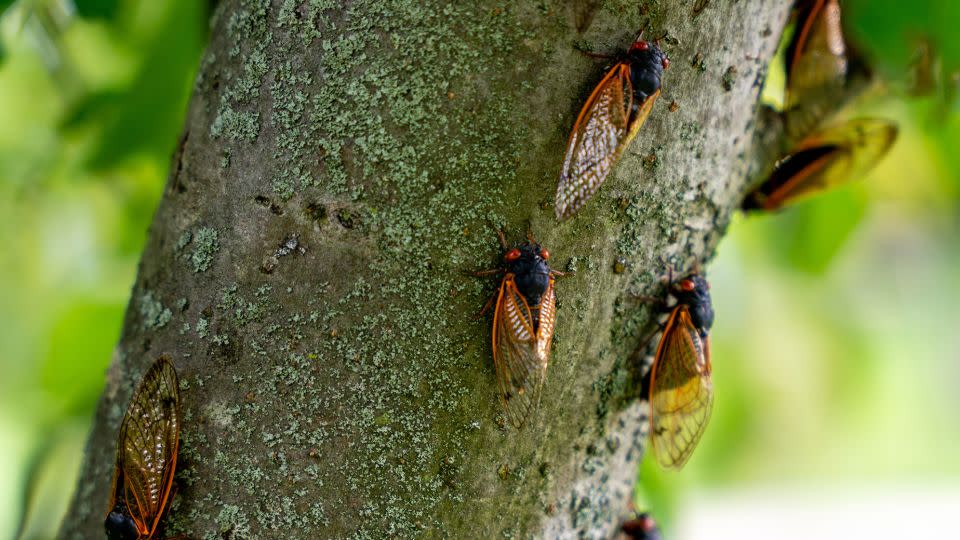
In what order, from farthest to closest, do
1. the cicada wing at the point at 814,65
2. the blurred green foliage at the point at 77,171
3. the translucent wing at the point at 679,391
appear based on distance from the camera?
the blurred green foliage at the point at 77,171
the cicada wing at the point at 814,65
the translucent wing at the point at 679,391

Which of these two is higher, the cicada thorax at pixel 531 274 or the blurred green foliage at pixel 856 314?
the blurred green foliage at pixel 856 314

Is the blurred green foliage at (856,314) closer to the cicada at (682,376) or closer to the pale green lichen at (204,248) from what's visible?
the cicada at (682,376)

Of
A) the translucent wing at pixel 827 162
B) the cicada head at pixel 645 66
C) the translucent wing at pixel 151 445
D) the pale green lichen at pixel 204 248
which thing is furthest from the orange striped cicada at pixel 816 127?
the translucent wing at pixel 151 445

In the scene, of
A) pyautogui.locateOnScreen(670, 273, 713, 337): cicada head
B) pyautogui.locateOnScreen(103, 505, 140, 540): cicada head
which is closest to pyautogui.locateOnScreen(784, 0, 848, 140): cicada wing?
pyautogui.locateOnScreen(670, 273, 713, 337): cicada head

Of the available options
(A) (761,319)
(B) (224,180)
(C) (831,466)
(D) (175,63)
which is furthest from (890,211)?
(B) (224,180)

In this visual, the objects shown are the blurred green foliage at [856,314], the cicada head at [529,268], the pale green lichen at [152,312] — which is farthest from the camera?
the blurred green foliage at [856,314]

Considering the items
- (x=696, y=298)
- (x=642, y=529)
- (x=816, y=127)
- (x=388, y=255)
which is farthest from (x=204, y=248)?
(x=816, y=127)

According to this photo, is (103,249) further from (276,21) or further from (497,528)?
(497,528)

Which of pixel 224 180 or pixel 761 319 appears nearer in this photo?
pixel 224 180
